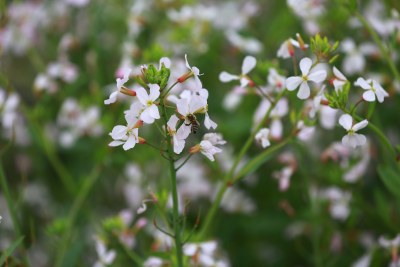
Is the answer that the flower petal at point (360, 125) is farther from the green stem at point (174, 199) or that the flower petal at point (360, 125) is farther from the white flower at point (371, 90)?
the green stem at point (174, 199)

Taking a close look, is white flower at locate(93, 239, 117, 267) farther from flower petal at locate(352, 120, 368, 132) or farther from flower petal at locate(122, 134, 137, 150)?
flower petal at locate(352, 120, 368, 132)

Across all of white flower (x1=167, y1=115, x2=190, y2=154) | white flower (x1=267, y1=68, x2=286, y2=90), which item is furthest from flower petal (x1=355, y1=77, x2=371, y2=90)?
white flower (x1=167, y1=115, x2=190, y2=154)

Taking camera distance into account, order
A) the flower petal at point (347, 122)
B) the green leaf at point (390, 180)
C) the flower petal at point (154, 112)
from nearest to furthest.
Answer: the flower petal at point (154, 112) < the flower petal at point (347, 122) < the green leaf at point (390, 180)

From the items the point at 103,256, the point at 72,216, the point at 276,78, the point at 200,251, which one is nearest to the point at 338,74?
the point at 276,78

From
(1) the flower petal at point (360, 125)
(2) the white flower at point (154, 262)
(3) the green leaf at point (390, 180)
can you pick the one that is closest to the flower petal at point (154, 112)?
(1) the flower petal at point (360, 125)

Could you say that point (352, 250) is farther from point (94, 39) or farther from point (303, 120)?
point (94, 39)

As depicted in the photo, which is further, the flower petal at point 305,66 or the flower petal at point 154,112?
the flower petal at point 305,66
